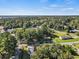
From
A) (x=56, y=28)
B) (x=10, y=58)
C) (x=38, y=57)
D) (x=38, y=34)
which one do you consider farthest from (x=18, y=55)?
(x=56, y=28)

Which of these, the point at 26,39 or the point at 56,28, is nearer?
the point at 26,39

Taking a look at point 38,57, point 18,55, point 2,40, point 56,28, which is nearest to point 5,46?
point 2,40

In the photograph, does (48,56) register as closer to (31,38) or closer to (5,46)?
(5,46)

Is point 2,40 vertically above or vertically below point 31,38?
above

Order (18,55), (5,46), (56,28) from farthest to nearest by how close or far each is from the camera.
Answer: (56,28)
(18,55)
(5,46)

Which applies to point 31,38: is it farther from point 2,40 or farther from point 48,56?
point 48,56

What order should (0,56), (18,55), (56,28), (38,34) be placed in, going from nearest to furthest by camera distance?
(0,56) < (18,55) < (38,34) < (56,28)

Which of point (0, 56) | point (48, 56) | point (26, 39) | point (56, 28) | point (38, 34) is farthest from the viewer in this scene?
point (56, 28)

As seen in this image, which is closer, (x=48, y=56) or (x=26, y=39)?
(x=48, y=56)

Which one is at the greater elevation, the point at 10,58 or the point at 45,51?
the point at 45,51
